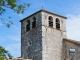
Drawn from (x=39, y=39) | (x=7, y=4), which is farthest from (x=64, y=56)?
(x=7, y=4)

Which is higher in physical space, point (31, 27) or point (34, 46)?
point (31, 27)

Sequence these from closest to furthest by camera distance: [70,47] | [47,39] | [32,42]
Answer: [70,47] → [47,39] → [32,42]

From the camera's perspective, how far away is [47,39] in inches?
989

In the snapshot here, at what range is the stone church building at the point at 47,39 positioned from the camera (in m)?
24.8

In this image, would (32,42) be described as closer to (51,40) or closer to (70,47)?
(51,40)

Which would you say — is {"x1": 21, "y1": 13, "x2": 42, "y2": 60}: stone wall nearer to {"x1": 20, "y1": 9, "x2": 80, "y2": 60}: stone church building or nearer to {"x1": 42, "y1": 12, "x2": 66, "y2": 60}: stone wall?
{"x1": 20, "y1": 9, "x2": 80, "y2": 60}: stone church building

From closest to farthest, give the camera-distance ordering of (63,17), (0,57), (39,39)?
(0,57), (39,39), (63,17)

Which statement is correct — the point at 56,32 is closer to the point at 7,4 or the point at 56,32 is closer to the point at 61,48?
the point at 61,48

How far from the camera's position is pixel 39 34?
997 inches

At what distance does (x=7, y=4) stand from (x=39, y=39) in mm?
14931

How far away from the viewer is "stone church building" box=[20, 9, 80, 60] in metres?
24.8

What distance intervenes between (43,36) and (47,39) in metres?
0.46

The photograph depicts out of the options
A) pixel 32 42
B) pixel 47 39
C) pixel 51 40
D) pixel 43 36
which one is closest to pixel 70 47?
pixel 51 40

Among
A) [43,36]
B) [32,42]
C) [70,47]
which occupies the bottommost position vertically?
[70,47]
